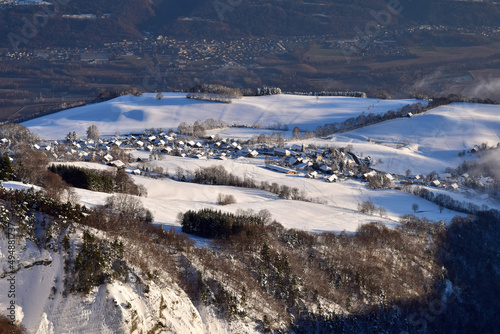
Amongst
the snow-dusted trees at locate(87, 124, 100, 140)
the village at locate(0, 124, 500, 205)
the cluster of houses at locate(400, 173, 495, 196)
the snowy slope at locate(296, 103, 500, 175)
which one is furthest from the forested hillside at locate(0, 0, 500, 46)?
the cluster of houses at locate(400, 173, 495, 196)

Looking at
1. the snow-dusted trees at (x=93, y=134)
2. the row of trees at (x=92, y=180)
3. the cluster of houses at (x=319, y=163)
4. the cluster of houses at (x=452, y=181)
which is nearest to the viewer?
the row of trees at (x=92, y=180)

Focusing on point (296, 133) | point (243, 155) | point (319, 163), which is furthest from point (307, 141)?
point (319, 163)

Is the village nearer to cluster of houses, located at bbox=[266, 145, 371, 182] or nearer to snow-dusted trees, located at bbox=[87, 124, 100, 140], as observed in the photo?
cluster of houses, located at bbox=[266, 145, 371, 182]

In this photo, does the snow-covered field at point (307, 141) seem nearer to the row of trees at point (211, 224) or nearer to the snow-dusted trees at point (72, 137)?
A: the row of trees at point (211, 224)

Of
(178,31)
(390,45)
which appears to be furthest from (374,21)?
(178,31)

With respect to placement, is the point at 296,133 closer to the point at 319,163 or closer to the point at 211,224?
the point at 319,163

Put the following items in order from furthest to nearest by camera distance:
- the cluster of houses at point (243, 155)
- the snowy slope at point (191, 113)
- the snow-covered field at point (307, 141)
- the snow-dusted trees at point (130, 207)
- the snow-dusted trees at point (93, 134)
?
the snowy slope at point (191, 113) < the snow-dusted trees at point (93, 134) < the cluster of houses at point (243, 155) < the snow-covered field at point (307, 141) < the snow-dusted trees at point (130, 207)

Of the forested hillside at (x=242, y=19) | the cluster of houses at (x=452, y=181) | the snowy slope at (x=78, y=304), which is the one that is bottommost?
the cluster of houses at (x=452, y=181)

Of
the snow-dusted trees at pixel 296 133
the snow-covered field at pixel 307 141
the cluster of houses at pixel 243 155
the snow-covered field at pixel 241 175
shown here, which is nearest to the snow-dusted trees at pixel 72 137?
the cluster of houses at pixel 243 155
